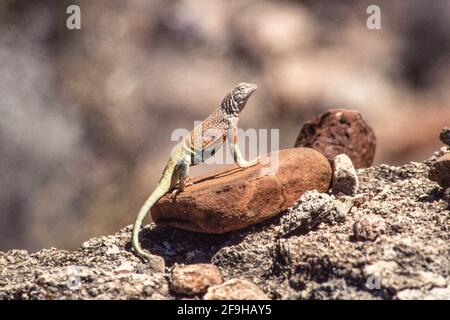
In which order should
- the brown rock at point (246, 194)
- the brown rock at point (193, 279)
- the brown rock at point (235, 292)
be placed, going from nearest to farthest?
the brown rock at point (235, 292)
the brown rock at point (193, 279)
the brown rock at point (246, 194)

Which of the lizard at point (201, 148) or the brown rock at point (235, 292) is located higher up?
the lizard at point (201, 148)

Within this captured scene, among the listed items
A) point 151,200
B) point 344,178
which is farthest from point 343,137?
point 151,200

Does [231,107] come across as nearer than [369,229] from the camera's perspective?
No

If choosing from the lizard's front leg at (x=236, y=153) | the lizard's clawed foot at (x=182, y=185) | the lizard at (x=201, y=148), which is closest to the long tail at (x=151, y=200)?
the lizard at (x=201, y=148)

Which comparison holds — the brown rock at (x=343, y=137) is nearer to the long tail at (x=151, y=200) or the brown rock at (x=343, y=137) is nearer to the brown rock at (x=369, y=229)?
the long tail at (x=151, y=200)

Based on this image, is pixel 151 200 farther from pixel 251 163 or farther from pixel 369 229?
pixel 369 229

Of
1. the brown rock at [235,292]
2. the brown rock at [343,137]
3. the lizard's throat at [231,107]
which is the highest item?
the lizard's throat at [231,107]

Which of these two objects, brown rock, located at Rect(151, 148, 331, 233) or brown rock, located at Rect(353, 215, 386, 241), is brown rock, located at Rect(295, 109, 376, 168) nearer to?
brown rock, located at Rect(151, 148, 331, 233)

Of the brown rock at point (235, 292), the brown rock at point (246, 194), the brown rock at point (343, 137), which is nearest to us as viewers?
the brown rock at point (235, 292)
